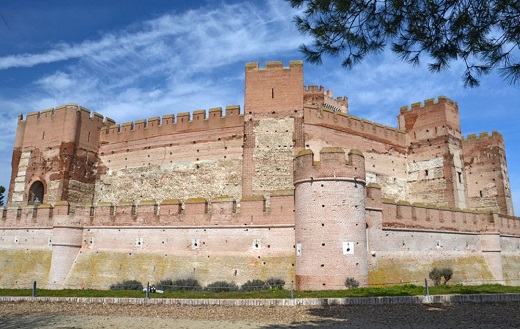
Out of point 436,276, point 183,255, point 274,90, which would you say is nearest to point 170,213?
point 183,255

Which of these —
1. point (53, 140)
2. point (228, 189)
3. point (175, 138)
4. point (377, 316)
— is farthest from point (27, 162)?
point (377, 316)

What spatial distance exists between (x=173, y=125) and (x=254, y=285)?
15.2m

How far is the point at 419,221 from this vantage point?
59.2 feet

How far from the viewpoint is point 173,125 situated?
27828mm

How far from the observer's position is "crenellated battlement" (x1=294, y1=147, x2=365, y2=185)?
48.0ft

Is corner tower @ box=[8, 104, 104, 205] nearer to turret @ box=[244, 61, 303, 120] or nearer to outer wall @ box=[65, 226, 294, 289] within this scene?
outer wall @ box=[65, 226, 294, 289]

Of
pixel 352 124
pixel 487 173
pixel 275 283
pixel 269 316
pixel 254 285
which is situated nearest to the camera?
pixel 269 316

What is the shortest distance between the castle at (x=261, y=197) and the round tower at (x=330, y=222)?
0.15 ft

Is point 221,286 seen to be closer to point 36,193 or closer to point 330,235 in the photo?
point 330,235

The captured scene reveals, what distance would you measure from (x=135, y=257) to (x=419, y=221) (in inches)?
479

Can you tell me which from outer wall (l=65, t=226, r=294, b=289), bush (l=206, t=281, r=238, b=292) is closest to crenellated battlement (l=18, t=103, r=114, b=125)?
outer wall (l=65, t=226, r=294, b=289)

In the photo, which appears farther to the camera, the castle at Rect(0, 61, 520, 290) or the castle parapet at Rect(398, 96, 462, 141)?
the castle parapet at Rect(398, 96, 462, 141)

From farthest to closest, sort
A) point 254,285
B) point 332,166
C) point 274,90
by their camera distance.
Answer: point 274,90, point 254,285, point 332,166

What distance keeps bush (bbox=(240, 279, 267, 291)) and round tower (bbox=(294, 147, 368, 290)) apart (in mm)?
1477
